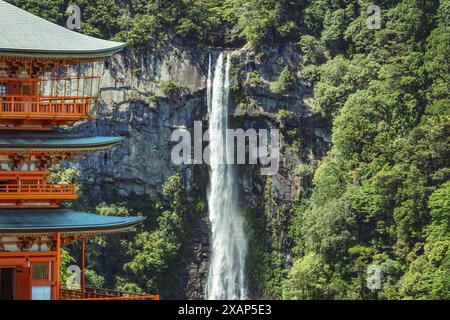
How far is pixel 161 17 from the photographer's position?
341ft

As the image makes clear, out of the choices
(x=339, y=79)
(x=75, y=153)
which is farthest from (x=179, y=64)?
(x=75, y=153)

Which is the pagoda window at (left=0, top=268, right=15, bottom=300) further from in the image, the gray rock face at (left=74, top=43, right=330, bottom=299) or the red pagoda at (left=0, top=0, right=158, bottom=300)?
the gray rock face at (left=74, top=43, right=330, bottom=299)

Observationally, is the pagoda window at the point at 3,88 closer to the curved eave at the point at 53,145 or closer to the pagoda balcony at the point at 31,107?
the pagoda balcony at the point at 31,107

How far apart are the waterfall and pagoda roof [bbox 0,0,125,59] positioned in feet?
161

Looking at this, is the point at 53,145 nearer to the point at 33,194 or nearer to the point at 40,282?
Answer: the point at 33,194

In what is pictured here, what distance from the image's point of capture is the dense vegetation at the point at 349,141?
306ft

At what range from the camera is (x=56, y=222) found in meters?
52.1

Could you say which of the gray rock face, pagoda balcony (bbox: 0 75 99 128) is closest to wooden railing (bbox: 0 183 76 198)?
pagoda balcony (bbox: 0 75 99 128)

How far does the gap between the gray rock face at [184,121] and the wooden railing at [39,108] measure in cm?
4791

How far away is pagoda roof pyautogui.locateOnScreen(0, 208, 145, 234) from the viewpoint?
51.0 metres

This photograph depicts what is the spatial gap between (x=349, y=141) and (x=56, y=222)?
46980mm

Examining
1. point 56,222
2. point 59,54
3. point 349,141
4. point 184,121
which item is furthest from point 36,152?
point 184,121

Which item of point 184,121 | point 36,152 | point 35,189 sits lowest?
point 35,189
